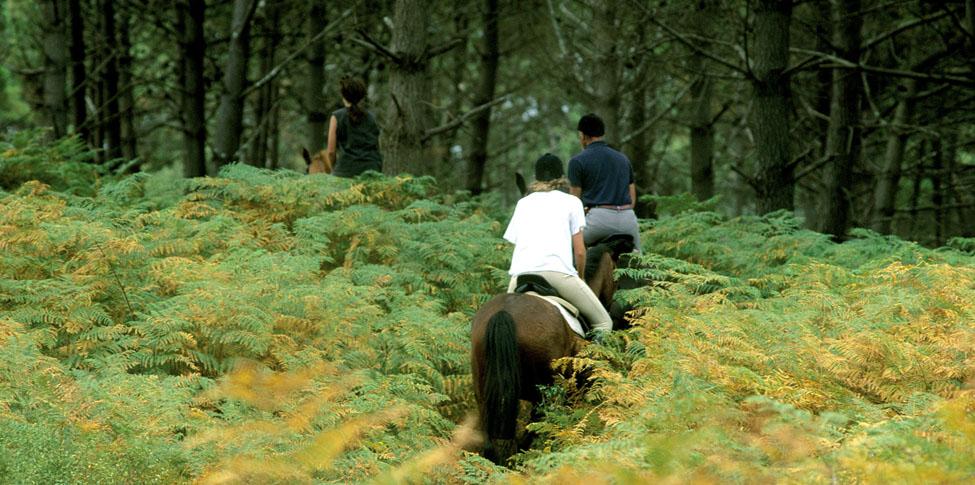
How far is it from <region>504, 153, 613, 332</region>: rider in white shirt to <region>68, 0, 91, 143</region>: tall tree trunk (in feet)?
33.0

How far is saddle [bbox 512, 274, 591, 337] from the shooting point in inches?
321

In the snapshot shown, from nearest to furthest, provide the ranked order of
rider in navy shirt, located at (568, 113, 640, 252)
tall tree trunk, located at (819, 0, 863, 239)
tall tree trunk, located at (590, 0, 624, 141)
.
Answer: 1. rider in navy shirt, located at (568, 113, 640, 252)
2. tall tree trunk, located at (590, 0, 624, 141)
3. tall tree trunk, located at (819, 0, 863, 239)

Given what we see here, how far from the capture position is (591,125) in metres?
10.8

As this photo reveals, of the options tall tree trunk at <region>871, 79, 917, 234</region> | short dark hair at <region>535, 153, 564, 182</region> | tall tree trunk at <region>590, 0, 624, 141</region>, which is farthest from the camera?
tall tree trunk at <region>871, 79, 917, 234</region>

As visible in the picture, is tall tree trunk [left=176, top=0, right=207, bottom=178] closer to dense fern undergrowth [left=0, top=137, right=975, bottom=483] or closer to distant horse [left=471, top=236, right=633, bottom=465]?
dense fern undergrowth [left=0, top=137, right=975, bottom=483]

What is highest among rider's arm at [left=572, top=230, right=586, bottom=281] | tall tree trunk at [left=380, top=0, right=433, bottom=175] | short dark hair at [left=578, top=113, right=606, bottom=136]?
tall tree trunk at [left=380, top=0, right=433, bottom=175]

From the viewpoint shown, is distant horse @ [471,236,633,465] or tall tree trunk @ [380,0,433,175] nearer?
distant horse @ [471,236,633,465]

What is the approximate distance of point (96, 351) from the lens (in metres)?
7.92

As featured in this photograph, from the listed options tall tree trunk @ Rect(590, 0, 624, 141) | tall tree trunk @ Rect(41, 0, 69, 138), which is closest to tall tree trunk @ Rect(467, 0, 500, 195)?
tall tree trunk @ Rect(590, 0, 624, 141)

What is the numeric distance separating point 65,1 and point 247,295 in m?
10.6

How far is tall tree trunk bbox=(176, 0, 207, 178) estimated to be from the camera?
1456cm

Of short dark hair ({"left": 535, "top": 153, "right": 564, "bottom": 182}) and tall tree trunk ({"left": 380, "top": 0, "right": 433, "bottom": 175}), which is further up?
tall tree trunk ({"left": 380, "top": 0, "right": 433, "bottom": 175})

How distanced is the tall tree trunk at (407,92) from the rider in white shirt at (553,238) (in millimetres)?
6290

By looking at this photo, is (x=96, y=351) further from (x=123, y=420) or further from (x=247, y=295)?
(x=123, y=420)
